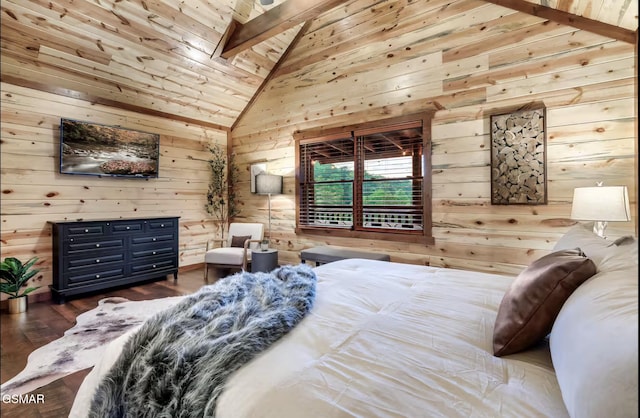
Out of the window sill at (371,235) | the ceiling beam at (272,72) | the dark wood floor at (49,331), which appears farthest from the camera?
the ceiling beam at (272,72)

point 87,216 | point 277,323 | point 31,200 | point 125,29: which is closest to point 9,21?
point 125,29

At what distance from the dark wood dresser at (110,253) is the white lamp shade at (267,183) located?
4.39 ft

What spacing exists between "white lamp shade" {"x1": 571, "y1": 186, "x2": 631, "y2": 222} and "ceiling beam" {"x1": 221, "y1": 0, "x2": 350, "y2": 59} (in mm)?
2801

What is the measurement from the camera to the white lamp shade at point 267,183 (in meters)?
4.71

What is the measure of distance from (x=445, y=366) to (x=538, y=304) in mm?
382

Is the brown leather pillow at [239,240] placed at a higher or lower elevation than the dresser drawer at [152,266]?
higher

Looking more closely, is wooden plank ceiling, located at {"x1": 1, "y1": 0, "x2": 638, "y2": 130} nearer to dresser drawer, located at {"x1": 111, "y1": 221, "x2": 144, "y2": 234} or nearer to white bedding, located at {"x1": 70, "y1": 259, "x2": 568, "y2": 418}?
dresser drawer, located at {"x1": 111, "y1": 221, "x2": 144, "y2": 234}

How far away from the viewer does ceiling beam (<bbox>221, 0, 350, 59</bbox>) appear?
3.25m

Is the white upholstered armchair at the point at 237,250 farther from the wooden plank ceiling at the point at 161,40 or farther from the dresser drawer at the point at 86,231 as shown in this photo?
the wooden plank ceiling at the point at 161,40

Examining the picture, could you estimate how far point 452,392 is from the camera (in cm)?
81

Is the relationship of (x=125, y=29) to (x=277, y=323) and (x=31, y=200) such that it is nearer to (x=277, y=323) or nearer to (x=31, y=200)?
(x=31, y=200)

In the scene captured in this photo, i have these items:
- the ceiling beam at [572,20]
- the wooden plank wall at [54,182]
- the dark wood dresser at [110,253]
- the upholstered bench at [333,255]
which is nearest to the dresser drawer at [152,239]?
the dark wood dresser at [110,253]

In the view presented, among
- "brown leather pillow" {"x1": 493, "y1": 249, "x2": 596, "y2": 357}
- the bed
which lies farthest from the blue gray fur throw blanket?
"brown leather pillow" {"x1": 493, "y1": 249, "x2": 596, "y2": 357}

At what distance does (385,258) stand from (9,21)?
4618 mm
